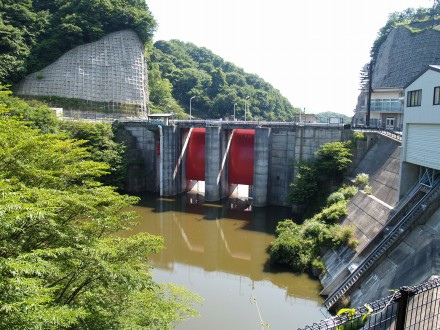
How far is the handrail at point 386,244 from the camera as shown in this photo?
14258mm

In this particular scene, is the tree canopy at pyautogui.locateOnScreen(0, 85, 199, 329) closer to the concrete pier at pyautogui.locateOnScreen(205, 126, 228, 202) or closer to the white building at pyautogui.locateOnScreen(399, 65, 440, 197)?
the white building at pyautogui.locateOnScreen(399, 65, 440, 197)

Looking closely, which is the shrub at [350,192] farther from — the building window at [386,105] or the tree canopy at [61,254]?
the building window at [386,105]

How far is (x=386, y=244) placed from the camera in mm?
14516

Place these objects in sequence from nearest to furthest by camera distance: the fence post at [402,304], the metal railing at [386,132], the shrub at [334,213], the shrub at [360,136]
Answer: the fence post at [402,304], the shrub at [334,213], the metal railing at [386,132], the shrub at [360,136]

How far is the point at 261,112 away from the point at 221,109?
2293 cm

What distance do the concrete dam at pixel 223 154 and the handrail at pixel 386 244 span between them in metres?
14.9

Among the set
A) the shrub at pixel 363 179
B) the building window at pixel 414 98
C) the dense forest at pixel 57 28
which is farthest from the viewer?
the dense forest at pixel 57 28

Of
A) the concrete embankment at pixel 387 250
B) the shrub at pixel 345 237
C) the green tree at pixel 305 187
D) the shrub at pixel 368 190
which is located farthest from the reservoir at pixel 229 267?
the shrub at pixel 368 190

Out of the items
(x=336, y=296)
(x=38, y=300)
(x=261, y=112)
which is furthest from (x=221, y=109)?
(x=38, y=300)

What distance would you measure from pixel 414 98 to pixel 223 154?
775 inches

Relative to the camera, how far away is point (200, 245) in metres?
23.7

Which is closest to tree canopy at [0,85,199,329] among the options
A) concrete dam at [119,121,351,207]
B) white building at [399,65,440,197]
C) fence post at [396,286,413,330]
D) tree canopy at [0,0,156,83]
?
fence post at [396,286,413,330]

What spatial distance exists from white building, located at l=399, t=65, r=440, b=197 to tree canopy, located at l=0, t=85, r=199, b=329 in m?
11.7

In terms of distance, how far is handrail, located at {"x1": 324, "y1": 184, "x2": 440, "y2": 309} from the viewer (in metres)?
14.3
